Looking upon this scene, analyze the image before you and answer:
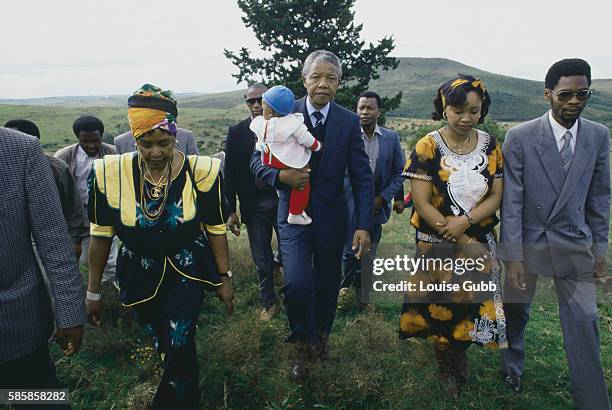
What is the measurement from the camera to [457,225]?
3.02 meters

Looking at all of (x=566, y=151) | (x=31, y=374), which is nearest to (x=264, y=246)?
(x=31, y=374)

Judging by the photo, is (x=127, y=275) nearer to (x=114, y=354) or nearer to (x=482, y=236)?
(x=114, y=354)

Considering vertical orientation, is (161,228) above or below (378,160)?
below

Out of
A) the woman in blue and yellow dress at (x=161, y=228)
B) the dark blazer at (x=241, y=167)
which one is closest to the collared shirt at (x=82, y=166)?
the dark blazer at (x=241, y=167)

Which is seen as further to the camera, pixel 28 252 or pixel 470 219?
pixel 470 219

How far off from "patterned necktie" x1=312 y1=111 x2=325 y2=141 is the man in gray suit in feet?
4.21

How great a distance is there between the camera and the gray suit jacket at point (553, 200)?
9.66 feet

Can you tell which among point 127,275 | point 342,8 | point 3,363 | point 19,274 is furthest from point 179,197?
point 342,8

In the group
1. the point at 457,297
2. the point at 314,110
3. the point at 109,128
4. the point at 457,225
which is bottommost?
the point at 109,128

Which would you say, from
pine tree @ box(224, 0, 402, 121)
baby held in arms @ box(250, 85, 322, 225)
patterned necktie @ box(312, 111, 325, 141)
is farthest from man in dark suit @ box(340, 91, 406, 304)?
pine tree @ box(224, 0, 402, 121)

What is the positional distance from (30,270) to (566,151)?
3156 mm

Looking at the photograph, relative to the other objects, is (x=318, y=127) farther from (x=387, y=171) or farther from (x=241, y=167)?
(x=387, y=171)

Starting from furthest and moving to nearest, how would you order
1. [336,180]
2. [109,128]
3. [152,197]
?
1. [109,128]
2. [336,180]
3. [152,197]

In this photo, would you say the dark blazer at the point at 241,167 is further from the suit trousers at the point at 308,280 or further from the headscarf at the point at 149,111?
the headscarf at the point at 149,111
